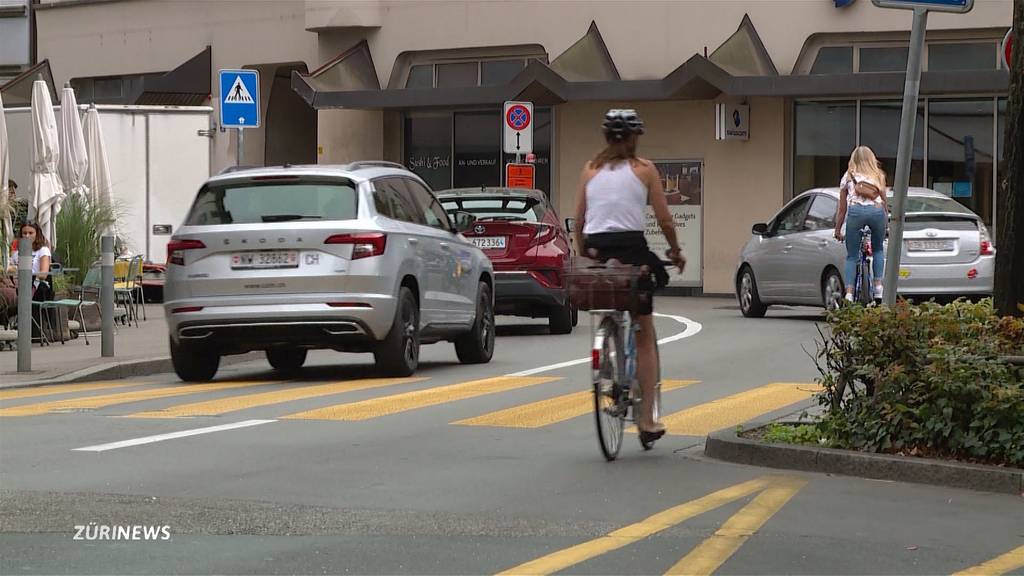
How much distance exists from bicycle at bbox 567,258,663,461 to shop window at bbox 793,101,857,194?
22688 mm

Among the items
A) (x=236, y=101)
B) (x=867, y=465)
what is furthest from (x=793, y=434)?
(x=236, y=101)

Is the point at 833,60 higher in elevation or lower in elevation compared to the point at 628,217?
higher

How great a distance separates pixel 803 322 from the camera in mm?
21266

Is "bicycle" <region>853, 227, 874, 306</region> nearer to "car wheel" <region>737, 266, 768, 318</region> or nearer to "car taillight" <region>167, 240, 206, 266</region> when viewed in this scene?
"car wheel" <region>737, 266, 768, 318</region>

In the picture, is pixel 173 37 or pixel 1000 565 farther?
pixel 173 37

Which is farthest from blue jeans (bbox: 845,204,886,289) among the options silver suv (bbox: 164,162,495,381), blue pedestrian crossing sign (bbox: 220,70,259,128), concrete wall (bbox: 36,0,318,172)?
concrete wall (bbox: 36,0,318,172)

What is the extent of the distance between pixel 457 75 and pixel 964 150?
32.9 feet

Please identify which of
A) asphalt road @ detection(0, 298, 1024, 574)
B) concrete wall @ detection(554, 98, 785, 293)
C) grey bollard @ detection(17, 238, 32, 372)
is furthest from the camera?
concrete wall @ detection(554, 98, 785, 293)

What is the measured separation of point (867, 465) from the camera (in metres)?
8.40

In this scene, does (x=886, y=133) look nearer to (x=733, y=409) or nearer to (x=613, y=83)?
(x=613, y=83)

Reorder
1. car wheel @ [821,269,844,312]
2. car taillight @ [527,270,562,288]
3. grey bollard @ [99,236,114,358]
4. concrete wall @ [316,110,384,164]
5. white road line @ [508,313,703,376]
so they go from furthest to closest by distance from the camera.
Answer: concrete wall @ [316,110,384,164], car wheel @ [821,269,844,312], car taillight @ [527,270,562,288], grey bollard @ [99,236,114,358], white road line @ [508,313,703,376]

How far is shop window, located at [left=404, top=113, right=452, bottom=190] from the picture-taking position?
35781 mm

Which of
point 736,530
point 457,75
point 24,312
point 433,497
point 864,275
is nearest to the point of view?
point 736,530

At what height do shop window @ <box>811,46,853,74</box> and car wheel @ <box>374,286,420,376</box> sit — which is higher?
shop window @ <box>811,46,853,74</box>
